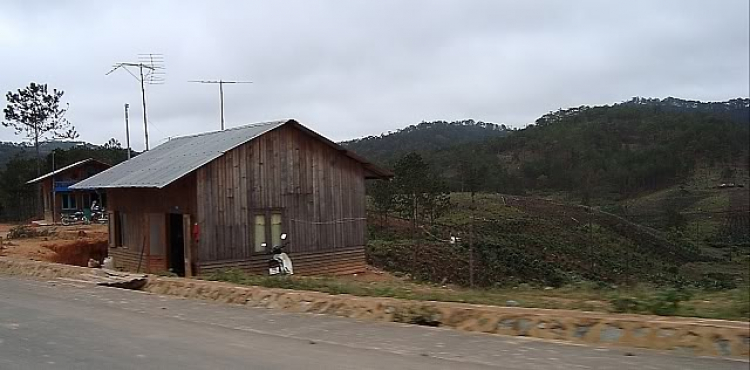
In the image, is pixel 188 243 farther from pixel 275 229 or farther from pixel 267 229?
pixel 275 229

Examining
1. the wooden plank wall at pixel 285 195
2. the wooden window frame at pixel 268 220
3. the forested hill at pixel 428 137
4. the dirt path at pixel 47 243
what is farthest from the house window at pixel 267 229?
the forested hill at pixel 428 137

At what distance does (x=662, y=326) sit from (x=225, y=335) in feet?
17.2

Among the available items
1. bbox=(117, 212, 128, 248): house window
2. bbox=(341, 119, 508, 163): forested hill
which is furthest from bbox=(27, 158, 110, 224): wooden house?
bbox=(341, 119, 508, 163): forested hill

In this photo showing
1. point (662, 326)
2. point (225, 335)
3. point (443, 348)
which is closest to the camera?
point (662, 326)

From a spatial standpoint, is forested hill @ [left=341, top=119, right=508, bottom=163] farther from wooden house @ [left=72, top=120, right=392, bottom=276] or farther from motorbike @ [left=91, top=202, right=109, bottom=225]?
wooden house @ [left=72, top=120, right=392, bottom=276]

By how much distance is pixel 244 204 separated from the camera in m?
21.9

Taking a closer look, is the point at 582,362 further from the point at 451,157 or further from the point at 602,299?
the point at 451,157

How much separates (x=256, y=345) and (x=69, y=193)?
4701cm

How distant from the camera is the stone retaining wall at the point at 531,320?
6.90 metres

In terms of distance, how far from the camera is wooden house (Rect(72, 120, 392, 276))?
21141mm

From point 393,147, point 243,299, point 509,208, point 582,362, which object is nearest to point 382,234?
point 509,208

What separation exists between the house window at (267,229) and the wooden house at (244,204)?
3cm

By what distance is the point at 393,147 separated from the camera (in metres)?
83.3

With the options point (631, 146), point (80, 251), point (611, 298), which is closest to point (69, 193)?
point (80, 251)
